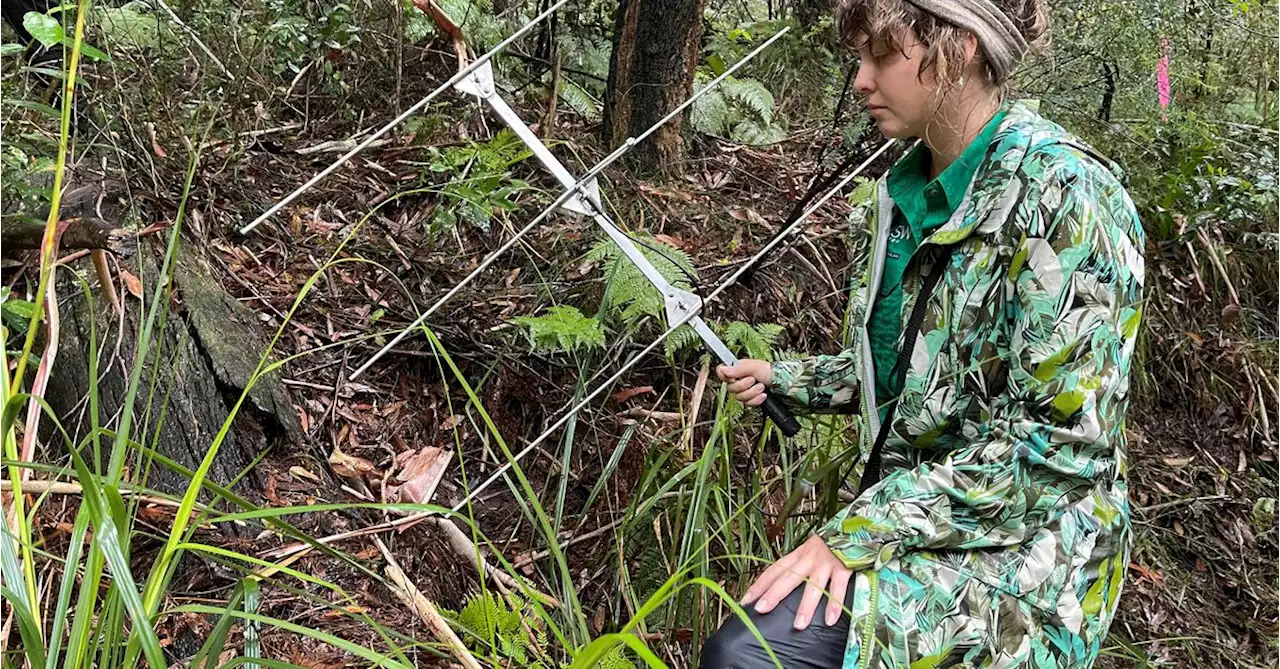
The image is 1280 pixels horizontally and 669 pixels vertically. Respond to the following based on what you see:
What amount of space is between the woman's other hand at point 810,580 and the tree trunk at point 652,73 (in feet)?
7.65

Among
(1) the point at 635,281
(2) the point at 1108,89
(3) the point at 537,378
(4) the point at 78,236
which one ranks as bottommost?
(2) the point at 1108,89

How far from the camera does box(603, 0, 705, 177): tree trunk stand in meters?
3.42

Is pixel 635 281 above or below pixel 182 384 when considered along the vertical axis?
below

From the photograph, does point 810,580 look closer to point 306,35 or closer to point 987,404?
point 987,404

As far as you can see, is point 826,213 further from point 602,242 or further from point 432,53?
point 432,53

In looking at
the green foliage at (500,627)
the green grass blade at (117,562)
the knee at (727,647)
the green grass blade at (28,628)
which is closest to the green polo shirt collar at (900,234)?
the knee at (727,647)

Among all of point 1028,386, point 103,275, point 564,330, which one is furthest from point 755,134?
point 1028,386

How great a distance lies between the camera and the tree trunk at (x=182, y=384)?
2.23 meters

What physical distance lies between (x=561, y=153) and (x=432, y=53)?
0.73m

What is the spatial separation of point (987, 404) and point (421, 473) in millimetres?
1566

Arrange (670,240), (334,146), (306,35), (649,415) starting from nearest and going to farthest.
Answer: (649,415), (670,240), (334,146), (306,35)

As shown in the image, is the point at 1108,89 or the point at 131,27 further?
the point at 131,27

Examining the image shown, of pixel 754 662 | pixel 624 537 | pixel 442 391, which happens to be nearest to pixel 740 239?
pixel 442 391

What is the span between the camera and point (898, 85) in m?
1.53
